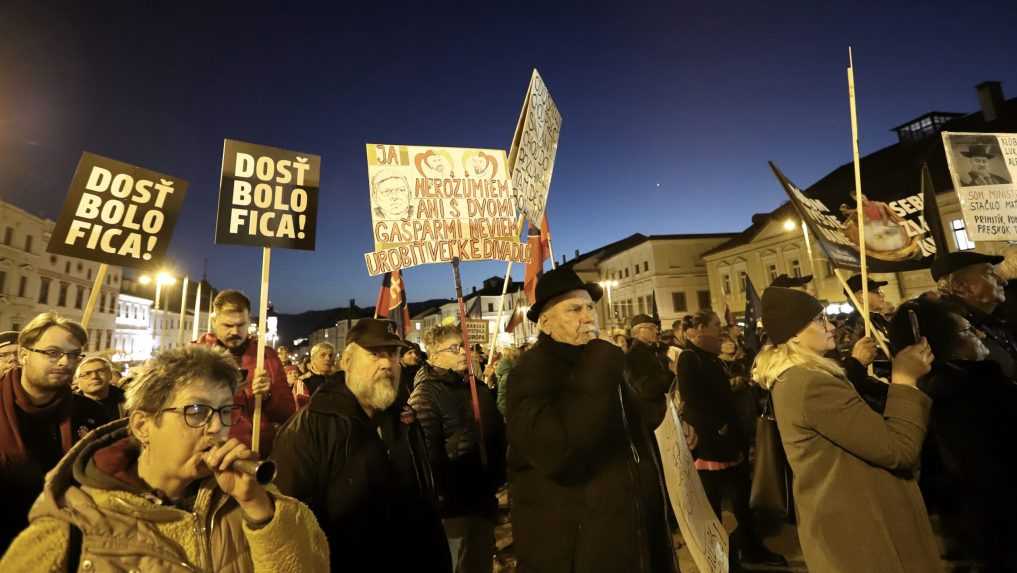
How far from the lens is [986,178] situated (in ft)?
19.5

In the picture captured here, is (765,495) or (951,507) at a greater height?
(765,495)

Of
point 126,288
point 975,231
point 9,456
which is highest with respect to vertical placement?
point 126,288

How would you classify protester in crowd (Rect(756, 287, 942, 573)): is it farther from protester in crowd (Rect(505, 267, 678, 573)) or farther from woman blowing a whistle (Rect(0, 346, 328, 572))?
woman blowing a whistle (Rect(0, 346, 328, 572))

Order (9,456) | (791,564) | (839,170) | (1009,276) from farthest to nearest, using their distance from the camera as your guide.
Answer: (839,170) < (791,564) < (1009,276) < (9,456)

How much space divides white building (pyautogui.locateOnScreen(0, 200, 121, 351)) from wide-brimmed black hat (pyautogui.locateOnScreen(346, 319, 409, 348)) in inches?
1866

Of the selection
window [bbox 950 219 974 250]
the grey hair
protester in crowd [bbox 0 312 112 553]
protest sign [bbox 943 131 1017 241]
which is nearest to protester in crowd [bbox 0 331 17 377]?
protester in crowd [bbox 0 312 112 553]

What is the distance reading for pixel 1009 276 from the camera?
4.17m

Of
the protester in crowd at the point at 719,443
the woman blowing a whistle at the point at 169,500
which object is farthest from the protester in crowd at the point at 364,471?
the protester in crowd at the point at 719,443

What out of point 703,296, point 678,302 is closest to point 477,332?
point 678,302

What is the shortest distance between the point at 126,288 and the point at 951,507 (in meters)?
83.7

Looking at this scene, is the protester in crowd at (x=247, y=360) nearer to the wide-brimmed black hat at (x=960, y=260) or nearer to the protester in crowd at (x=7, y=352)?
the protester in crowd at (x=7, y=352)

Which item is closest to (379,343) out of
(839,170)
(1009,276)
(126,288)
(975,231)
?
(1009,276)

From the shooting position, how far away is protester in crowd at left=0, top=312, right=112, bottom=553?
2.81m

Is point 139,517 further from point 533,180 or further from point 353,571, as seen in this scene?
point 533,180
